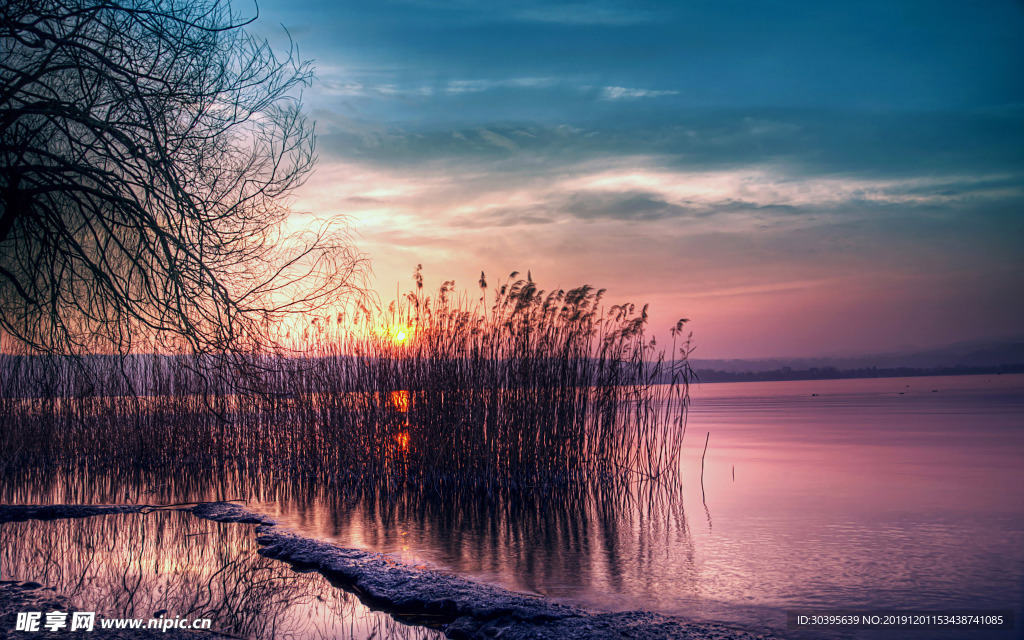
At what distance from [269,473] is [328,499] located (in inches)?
89.2

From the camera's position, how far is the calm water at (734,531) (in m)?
4.32

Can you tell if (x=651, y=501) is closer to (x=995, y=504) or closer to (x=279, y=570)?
(x=995, y=504)

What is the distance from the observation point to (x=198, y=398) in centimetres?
1006

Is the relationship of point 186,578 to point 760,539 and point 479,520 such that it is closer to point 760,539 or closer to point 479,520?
point 479,520

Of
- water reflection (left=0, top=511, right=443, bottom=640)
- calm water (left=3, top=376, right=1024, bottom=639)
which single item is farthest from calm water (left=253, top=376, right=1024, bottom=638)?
water reflection (left=0, top=511, right=443, bottom=640)

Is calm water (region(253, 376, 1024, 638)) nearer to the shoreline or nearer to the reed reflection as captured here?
the reed reflection

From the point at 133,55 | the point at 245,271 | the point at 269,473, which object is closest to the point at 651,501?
the point at 245,271

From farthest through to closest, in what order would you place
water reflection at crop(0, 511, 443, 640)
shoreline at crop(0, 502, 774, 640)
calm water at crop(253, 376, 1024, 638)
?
calm water at crop(253, 376, 1024, 638), water reflection at crop(0, 511, 443, 640), shoreline at crop(0, 502, 774, 640)

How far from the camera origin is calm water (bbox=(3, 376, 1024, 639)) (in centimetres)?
432

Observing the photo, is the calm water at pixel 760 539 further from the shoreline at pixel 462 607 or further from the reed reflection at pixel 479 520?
the shoreline at pixel 462 607

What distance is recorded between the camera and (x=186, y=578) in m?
4.61

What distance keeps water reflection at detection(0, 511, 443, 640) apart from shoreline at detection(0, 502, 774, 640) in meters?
0.15

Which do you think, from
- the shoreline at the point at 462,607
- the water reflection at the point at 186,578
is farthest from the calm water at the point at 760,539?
the water reflection at the point at 186,578

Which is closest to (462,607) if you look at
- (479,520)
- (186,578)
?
(186,578)
